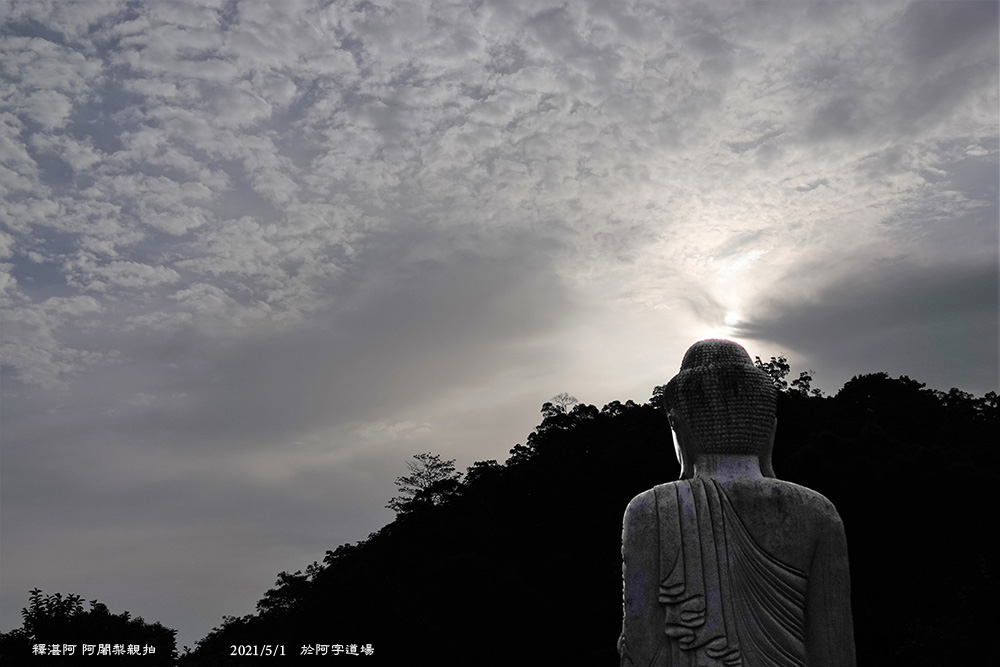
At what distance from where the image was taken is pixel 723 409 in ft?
18.3

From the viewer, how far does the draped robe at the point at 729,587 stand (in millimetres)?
5066

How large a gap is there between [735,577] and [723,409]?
92 centimetres

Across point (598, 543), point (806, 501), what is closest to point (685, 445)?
point (806, 501)

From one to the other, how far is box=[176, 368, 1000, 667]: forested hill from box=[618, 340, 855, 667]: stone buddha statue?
19564 millimetres

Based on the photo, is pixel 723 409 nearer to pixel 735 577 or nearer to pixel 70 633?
pixel 735 577

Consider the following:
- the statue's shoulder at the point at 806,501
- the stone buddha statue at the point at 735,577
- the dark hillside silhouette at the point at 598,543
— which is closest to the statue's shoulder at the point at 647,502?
the stone buddha statue at the point at 735,577

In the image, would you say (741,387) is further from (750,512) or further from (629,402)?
(629,402)

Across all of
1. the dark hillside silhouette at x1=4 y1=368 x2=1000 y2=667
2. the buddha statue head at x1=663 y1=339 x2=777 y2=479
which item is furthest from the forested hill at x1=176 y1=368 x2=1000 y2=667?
the buddha statue head at x1=663 y1=339 x2=777 y2=479

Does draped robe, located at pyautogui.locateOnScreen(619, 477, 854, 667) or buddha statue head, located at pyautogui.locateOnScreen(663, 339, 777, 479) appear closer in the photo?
draped robe, located at pyautogui.locateOnScreen(619, 477, 854, 667)

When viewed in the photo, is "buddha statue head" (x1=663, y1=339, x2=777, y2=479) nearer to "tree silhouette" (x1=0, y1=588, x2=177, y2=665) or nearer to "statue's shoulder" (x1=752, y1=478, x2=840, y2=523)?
"statue's shoulder" (x1=752, y1=478, x2=840, y2=523)

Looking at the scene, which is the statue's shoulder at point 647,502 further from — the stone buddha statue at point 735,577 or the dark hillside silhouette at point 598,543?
the dark hillside silhouette at point 598,543

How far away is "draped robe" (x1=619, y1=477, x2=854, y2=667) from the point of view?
5.07 metres

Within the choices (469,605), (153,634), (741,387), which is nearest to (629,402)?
(469,605)

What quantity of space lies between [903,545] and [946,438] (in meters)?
7.91
